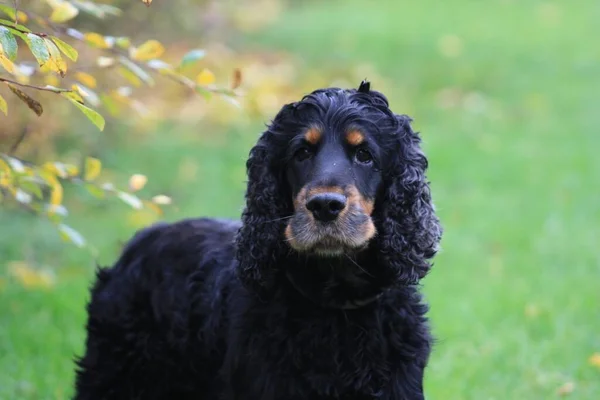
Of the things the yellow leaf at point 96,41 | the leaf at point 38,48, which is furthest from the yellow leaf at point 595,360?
the leaf at point 38,48

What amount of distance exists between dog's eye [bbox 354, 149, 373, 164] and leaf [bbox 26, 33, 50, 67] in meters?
1.39

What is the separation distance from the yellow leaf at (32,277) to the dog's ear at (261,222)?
3.75m

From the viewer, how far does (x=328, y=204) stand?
11.8 feet

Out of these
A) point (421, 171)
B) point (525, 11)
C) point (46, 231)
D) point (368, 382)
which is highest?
point (525, 11)

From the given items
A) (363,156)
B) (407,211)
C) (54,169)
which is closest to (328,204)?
(363,156)

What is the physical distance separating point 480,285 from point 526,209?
244 centimetres

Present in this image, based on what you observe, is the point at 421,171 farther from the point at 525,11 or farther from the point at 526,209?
the point at 525,11

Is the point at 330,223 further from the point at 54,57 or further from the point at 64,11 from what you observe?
the point at 64,11

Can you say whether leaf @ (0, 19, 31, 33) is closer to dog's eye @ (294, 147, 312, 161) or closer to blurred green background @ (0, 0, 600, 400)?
dog's eye @ (294, 147, 312, 161)

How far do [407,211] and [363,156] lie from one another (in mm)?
320

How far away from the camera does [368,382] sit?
3766mm

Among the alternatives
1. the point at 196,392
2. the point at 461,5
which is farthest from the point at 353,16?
the point at 196,392

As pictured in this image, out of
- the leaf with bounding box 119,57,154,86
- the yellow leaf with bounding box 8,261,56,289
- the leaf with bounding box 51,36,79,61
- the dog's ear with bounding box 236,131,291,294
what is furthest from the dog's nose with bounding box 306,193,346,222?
the yellow leaf with bounding box 8,261,56,289

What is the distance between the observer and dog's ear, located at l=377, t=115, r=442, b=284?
12.7 feet
